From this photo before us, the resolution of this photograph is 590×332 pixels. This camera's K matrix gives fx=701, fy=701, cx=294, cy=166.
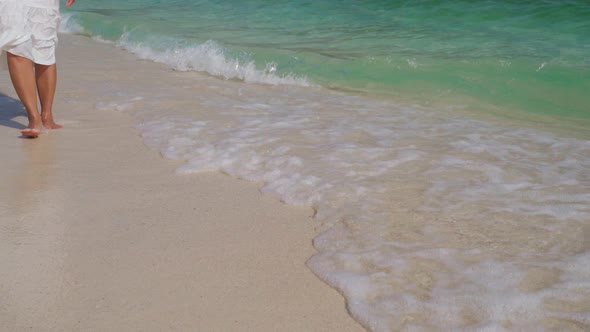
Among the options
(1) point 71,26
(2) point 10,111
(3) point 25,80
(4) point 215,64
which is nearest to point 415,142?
(3) point 25,80

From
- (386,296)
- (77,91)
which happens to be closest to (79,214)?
(386,296)

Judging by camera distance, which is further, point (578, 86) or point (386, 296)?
point (578, 86)

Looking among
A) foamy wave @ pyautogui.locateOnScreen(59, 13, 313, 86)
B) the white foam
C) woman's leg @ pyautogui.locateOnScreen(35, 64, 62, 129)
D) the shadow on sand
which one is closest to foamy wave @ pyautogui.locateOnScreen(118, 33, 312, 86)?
foamy wave @ pyautogui.locateOnScreen(59, 13, 313, 86)

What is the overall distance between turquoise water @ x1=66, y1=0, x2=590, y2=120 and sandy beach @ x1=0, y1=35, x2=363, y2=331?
3161 mm

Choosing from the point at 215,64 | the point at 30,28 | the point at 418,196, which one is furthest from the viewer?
the point at 215,64

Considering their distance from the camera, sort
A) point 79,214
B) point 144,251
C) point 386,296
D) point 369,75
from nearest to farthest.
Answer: point 386,296
point 144,251
point 79,214
point 369,75

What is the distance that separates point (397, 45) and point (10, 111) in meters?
4.70

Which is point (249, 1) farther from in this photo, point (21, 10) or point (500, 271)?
point (500, 271)

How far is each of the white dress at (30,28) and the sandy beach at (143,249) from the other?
0.62 m

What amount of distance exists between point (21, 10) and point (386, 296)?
10.0 feet

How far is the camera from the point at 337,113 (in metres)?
4.99

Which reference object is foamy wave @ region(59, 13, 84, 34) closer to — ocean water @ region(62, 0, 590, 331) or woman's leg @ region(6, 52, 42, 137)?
ocean water @ region(62, 0, 590, 331)

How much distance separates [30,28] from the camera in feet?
13.9

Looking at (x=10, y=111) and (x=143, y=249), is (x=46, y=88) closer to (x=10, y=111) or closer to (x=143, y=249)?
(x=10, y=111)
